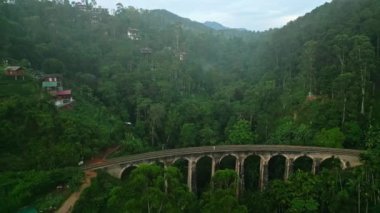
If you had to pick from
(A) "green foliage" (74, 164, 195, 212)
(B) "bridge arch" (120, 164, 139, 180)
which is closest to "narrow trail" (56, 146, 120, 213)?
(A) "green foliage" (74, 164, 195, 212)

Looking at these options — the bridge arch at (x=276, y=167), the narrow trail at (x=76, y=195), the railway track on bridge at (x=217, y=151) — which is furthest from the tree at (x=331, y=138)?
the narrow trail at (x=76, y=195)

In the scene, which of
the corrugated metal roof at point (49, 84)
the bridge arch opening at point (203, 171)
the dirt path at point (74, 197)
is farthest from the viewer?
the corrugated metal roof at point (49, 84)

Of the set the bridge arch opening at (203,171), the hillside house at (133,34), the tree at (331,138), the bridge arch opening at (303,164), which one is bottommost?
the bridge arch opening at (203,171)

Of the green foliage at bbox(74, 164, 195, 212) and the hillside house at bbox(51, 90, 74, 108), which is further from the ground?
the hillside house at bbox(51, 90, 74, 108)

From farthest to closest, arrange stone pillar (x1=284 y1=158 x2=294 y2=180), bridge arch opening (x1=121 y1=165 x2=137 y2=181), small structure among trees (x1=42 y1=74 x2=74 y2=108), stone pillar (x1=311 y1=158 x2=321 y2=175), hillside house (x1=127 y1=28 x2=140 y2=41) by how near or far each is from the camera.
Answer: hillside house (x1=127 y1=28 x2=140 y2=41) → small structure among trees (x1=42 y1=74 x2=74 y2=108) → stone pillar (x1=284 y1=158 x2=294 y2=180) → stone pillar (x1=311 y1=158 x2=321 y2=175) → bridge arch opening (x1=121 y1=165 x2=137 y2=181)

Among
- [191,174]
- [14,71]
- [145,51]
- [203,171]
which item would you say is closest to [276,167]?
[203,171]

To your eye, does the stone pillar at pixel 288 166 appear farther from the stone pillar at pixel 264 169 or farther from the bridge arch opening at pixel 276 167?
the bridge arch opening at pixel 276 167

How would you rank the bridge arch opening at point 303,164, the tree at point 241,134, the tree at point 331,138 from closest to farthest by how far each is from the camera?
the tree at point 331,138, the bridge arch opening at point 303,164, the tree at point 241,134

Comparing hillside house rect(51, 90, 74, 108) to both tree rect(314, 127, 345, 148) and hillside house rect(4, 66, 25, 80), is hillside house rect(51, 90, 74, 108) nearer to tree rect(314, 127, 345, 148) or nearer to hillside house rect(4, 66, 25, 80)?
hillside house rect(4, 66, 25, 80)
